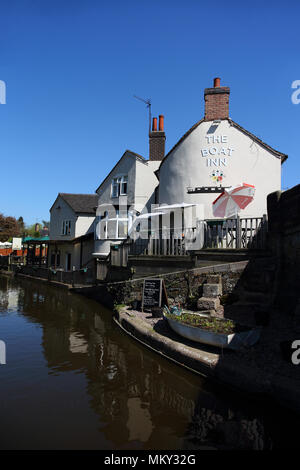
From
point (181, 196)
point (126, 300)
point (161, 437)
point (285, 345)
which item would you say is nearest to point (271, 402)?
point (285, 345)

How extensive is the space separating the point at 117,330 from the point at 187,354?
5.12m

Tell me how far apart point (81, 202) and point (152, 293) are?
24.4 m

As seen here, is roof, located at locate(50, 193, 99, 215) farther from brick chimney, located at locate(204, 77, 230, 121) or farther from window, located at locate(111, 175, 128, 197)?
brick chimney, located at locate(204, 77, 230, 121)

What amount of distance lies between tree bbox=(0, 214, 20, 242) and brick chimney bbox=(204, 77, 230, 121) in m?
56.7

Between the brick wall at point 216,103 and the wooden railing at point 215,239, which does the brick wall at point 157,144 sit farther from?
the wooden railing at point 215,239

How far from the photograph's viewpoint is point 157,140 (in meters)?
23.3

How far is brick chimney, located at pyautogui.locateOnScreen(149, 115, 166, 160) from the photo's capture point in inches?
912

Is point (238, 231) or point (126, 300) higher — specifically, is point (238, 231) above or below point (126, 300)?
above

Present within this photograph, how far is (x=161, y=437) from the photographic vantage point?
16.3 ft

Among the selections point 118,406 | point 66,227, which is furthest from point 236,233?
point 66,227

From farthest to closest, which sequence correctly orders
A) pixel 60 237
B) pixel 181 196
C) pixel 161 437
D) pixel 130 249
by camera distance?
pixel 60 237
pixel 181 196
pixel 130 249
pixel 161 437
